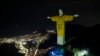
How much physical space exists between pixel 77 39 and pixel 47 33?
A: 5.24 ft

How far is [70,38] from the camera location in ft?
35.3

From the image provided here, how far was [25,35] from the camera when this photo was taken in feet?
34.3

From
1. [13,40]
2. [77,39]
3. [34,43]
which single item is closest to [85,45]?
[77,39]

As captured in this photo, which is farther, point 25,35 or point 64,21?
point 25,35

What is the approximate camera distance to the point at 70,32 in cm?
1103

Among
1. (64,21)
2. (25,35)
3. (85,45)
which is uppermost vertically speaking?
(64,21)

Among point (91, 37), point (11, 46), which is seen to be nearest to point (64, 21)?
point (91, 37)

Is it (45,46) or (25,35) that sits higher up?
(25,35)

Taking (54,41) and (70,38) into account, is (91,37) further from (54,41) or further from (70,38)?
(54,41)

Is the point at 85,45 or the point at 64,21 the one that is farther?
the point at 85,45

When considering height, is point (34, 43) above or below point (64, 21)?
below

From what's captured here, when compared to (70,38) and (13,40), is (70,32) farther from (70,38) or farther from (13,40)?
(13,40)

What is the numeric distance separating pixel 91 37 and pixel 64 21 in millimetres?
2377

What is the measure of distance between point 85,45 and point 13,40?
3673 millimetres
